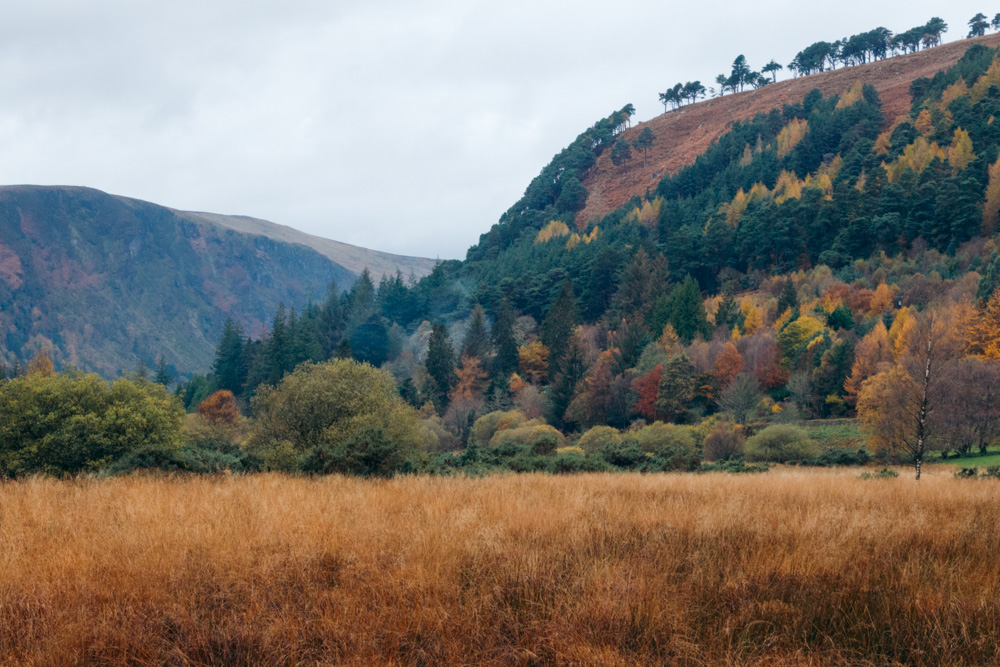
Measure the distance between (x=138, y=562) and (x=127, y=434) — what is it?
56.8ft

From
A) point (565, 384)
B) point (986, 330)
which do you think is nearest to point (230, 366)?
point (565, 384)

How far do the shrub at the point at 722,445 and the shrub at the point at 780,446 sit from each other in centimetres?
352

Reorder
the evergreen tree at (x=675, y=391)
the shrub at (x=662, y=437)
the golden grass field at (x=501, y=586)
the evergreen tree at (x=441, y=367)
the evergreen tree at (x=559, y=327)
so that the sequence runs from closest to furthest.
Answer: the golden grass field at (x=501, y=586)
the shrub at (x=662, y=437)
the evergreen tree at (x=675, y=391)
the evergreen tree at (x=559, y=327)
the evergreen tree at (x=441, y=367)

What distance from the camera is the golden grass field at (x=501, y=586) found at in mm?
4363

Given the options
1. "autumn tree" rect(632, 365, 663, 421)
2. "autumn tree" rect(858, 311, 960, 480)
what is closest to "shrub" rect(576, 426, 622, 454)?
"autumn tree" rect(632, 365, 663, 421)

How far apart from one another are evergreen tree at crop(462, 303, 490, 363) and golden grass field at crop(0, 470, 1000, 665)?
97.8 metres

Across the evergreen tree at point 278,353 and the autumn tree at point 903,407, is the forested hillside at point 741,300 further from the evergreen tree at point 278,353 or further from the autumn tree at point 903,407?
the evergreen tree at point 278,353

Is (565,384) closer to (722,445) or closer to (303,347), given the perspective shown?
(722,445)

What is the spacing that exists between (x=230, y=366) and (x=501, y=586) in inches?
5133

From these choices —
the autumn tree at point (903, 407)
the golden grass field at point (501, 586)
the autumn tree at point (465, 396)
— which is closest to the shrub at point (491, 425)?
the autumn tree at point (465, 396)

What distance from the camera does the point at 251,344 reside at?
412ft

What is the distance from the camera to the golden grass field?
4.36 metres

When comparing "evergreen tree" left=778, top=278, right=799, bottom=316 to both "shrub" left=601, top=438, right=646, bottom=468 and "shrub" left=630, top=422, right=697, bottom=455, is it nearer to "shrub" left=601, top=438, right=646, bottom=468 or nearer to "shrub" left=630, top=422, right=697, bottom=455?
"shrub" left=630, top=422, right=697, bottom=455

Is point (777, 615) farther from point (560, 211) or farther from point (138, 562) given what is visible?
point (560, 211)
